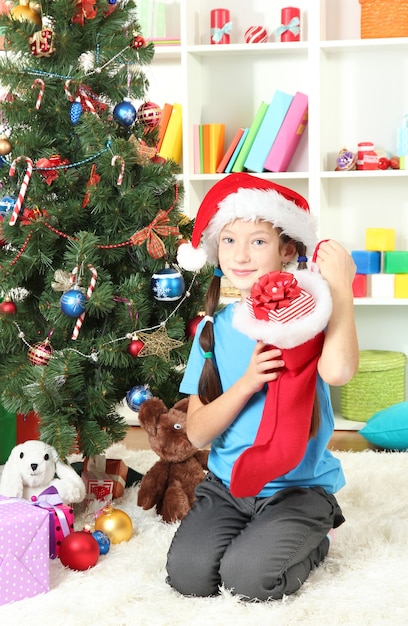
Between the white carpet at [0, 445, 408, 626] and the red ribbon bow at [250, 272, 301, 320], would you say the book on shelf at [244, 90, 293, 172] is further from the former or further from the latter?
the red ribbon bow at [250, 272, 301, 320]

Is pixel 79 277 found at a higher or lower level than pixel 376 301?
higher

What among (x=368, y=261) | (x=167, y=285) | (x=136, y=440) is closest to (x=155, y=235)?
(x=167, y=285)

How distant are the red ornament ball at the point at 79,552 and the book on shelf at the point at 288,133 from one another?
1.79 meters

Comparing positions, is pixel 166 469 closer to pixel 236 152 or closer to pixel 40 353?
pixel 40 353

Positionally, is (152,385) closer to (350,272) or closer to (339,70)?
(350,272)

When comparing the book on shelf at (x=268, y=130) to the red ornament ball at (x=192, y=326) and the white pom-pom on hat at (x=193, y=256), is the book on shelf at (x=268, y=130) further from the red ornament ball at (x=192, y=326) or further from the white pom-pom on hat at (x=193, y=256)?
the white pom-pom on hat at (x=193, y=256)

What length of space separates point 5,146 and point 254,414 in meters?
0.92

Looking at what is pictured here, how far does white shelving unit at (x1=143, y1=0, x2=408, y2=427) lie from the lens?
327cm

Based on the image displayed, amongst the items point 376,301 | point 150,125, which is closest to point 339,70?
point 376,301

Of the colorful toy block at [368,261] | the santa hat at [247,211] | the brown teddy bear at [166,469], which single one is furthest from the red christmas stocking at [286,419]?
the colorful toy block at [368,261]

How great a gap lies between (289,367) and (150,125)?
0.97 m

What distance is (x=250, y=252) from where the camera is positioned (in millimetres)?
1706

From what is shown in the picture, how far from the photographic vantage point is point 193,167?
3.30 m

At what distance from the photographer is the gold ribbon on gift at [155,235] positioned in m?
2.14
